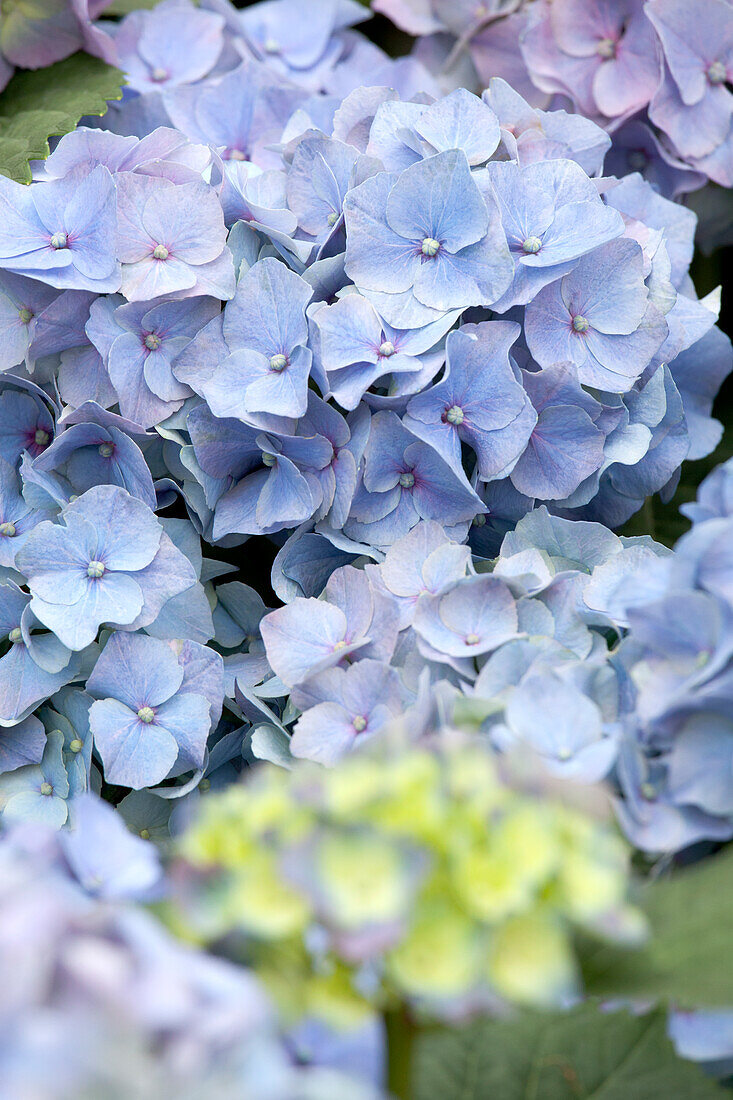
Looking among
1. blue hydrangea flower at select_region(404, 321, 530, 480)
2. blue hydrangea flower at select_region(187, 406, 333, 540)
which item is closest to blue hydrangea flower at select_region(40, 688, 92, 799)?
blue hydrangea flower at select_region(187, 406, 333, 540)

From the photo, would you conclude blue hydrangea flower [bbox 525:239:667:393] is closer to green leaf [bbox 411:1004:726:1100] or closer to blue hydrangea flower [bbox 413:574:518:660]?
blue hydrangea flower [bbox 413:574:518:660]

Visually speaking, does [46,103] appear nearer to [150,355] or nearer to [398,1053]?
[150,355]

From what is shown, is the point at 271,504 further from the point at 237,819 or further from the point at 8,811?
the point at 237,819

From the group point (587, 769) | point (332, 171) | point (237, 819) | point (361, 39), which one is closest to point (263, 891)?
point (237, 819)

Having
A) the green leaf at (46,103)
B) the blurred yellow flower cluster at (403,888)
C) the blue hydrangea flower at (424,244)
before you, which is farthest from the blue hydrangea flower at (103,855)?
the green leaf at (46,103)

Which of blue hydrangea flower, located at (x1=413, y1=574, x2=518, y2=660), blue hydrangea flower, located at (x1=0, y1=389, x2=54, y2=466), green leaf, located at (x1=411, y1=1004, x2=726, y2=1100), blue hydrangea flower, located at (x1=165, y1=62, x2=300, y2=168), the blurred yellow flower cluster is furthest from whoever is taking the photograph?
blue hydrangea flower, located at (x1=165, y1=62, x2=300, y2=168)

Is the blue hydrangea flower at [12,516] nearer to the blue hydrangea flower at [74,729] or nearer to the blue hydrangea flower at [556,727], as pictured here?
the blue hydrangea flower at [74,729]

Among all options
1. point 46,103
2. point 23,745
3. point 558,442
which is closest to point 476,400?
point 558,442
